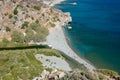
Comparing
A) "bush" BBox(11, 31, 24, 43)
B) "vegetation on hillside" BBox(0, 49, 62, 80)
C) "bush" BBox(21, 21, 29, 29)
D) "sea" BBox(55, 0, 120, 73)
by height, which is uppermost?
"vegetation on hillside" BBox(0, 49, 62, 80)

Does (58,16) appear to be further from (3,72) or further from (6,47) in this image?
(3,72)

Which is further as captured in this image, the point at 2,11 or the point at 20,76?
the point at 2,11

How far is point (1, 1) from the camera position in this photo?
545ft

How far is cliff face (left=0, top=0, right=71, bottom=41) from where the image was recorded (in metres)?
158

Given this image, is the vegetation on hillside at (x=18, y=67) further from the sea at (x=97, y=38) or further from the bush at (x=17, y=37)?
the bush at (x=17, y=37)

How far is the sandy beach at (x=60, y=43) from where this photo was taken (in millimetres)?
124250

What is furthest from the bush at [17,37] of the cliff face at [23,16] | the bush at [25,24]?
the bush at [25,24]

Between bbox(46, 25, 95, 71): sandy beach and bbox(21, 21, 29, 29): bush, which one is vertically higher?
bbox(21, 21, 29, 29): bush

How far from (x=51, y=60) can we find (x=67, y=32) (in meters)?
49.3

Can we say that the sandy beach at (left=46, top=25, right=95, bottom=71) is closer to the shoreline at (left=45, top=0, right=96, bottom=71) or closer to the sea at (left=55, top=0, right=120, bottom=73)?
the shoreline at (left=45, top=0, right=96, bottom=71)

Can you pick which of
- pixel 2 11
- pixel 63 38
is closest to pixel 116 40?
pixel 63 38

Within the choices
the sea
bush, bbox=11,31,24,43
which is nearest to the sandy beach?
the sea

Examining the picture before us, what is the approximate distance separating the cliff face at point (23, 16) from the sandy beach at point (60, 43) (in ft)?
24.1

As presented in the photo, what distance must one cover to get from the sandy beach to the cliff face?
7361 millimetres
